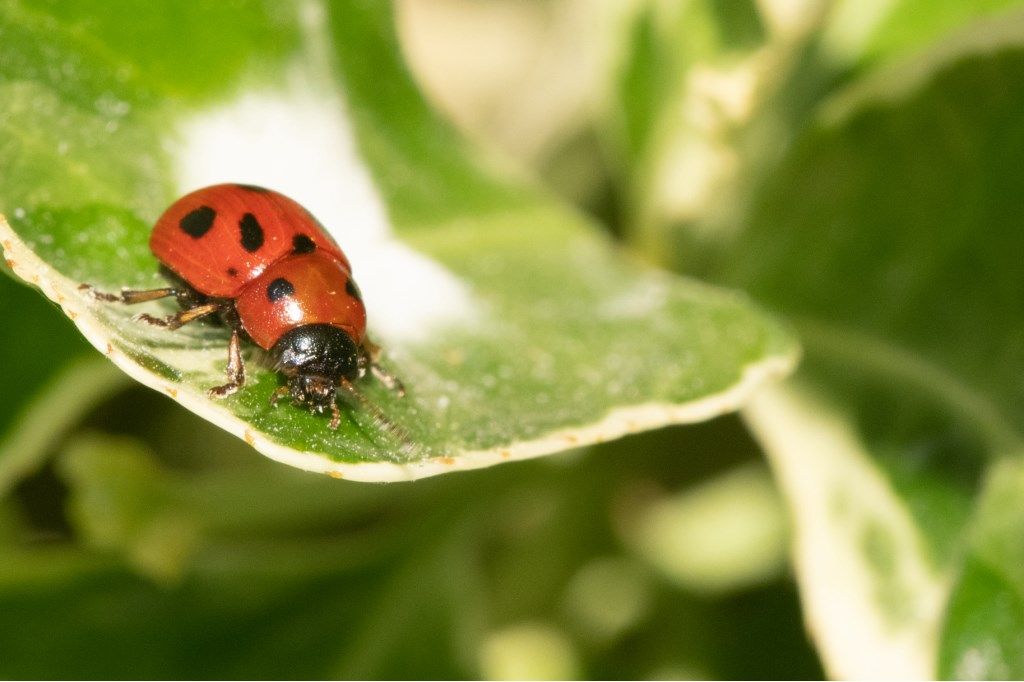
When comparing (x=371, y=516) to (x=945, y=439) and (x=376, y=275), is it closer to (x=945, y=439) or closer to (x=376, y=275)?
(x=376, y=275)

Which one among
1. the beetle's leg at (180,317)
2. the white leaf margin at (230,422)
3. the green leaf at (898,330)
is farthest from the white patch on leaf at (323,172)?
the green leaf at (898,330)

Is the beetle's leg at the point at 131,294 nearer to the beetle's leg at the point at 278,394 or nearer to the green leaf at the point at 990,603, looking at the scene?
the beetle's leg at the point at 278,394

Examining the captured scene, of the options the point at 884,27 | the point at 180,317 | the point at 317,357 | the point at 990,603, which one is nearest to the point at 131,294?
the point at 180,317

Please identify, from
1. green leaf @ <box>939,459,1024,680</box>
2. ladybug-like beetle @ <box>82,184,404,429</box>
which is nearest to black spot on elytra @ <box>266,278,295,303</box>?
ladybug-like beetle @ <box>82,184,404,429</box>

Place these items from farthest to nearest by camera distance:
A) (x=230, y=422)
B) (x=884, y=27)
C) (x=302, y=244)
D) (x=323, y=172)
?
(x=884, y=27)
(x=323, y=172)
(x=302, y=244)
(x=230, y=422)

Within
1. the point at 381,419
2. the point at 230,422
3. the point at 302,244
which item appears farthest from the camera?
the point at 302,244

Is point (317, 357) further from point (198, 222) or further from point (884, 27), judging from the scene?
point (884, 27)
